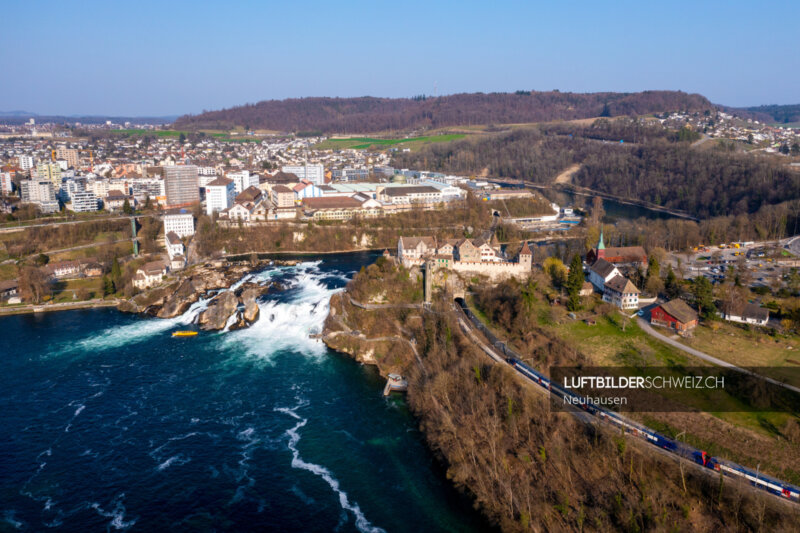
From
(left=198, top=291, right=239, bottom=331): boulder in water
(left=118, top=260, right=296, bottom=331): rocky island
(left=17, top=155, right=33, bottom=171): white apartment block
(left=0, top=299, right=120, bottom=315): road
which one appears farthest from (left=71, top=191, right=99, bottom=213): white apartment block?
(left=17, top=155, right=33, bottom=171): white apartment block

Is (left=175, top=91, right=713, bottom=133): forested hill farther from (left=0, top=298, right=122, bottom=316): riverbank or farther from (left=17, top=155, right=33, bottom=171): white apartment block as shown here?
(left=0, top=298, right=122, bottom=316): riverbank

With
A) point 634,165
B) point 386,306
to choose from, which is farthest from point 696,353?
point 634,165

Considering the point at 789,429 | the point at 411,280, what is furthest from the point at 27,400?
the point at 789,429

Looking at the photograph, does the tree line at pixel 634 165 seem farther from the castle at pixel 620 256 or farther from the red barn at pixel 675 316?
the red barn at pixel 675 316

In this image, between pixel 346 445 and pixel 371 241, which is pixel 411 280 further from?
pixel 371 241

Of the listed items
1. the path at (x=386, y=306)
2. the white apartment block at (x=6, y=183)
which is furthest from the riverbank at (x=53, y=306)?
the white apartment block at (x=6, y=183)

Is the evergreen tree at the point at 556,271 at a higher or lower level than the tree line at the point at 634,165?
lower
